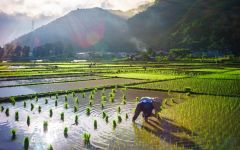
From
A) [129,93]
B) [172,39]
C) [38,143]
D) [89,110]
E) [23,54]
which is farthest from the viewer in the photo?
[172,39]

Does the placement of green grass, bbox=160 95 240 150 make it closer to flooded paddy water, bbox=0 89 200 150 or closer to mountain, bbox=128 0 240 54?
flooded paddy water, bbox=0 89 200 150

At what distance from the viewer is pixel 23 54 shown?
4067 inches

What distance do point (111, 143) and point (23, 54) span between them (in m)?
98.8

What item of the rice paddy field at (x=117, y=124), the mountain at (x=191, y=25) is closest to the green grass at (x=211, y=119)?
the rice paddy field at (x=117, y=124)

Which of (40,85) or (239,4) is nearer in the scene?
(40,85)

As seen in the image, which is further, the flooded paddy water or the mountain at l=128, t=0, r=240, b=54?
the mountain at l=128, t=0, r=240, b=54

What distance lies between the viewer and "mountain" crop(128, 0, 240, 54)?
351ft

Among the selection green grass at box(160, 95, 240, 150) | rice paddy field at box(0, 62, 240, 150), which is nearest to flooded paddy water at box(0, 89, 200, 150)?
rice paddy field at box(0, 62, 240, 150)

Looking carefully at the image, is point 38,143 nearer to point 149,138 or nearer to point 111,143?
point 111,143

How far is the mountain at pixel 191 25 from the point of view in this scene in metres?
107

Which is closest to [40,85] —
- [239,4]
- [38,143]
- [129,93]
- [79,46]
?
[129,93]

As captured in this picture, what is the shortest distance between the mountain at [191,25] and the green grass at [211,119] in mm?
75504

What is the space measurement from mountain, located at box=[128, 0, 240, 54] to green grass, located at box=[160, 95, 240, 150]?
75504 millimetres

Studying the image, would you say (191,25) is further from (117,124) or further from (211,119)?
(117,124)
